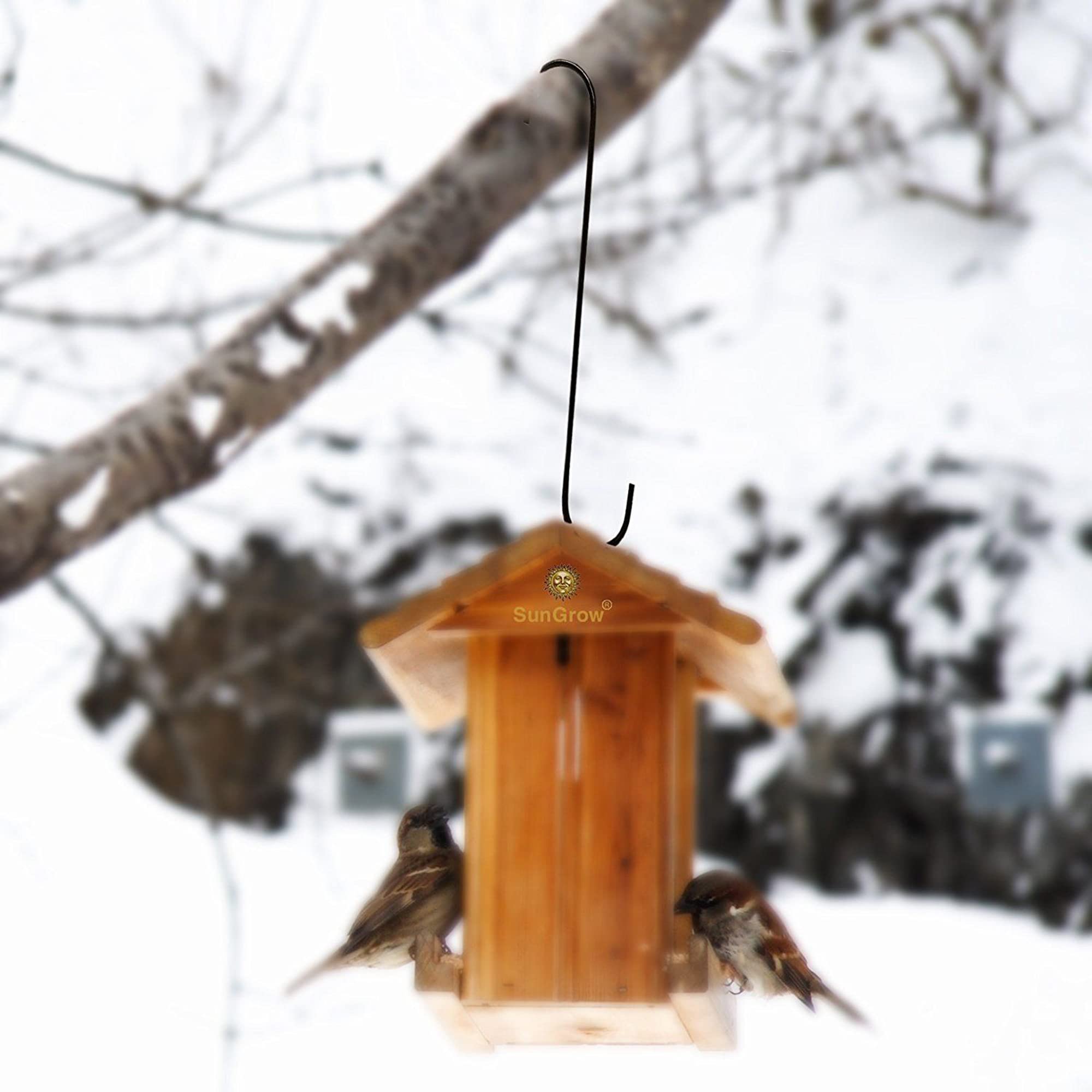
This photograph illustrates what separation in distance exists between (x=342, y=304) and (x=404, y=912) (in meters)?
1.25

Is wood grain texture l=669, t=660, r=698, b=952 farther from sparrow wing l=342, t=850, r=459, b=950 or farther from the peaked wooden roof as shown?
sparrow wing l=342, t=850, r=459, b=950

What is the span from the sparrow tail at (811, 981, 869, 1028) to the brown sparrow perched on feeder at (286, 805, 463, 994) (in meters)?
0.58

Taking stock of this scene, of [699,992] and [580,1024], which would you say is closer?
[699,992]

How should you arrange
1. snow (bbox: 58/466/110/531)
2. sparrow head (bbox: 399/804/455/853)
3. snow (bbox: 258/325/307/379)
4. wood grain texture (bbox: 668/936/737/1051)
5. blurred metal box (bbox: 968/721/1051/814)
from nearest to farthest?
1. wood grain texture (bbox: 668/936/737/1051)
2. sparrow head (bbox: 399/804/455/853)
3. snow (bbox: 58/466/110/531)
4. snow (bbox: 258/325/307/379)
5. blurred metal box (bbox: 968/721/1051/814)

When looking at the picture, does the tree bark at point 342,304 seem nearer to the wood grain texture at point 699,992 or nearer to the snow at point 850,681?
the wood grain texture at point 699,992

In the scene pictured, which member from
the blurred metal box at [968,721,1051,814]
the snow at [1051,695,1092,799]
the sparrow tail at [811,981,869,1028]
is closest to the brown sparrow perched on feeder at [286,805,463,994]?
the sparrow tail at [811,981,869,1028]

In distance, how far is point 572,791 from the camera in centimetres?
264

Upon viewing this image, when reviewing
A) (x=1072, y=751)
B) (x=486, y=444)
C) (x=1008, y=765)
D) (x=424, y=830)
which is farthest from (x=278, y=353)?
(x=1072, y=751)

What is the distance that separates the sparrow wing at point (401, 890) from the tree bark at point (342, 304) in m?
0.86

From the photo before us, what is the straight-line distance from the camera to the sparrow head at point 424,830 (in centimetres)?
286

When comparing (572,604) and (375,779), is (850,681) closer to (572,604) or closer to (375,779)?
(375,779)

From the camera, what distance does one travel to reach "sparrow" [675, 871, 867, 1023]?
2605 mm

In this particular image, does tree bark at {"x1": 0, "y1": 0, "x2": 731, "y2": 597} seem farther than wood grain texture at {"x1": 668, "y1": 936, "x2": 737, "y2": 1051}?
Yes

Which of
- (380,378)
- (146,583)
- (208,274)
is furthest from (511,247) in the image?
(146,583)
